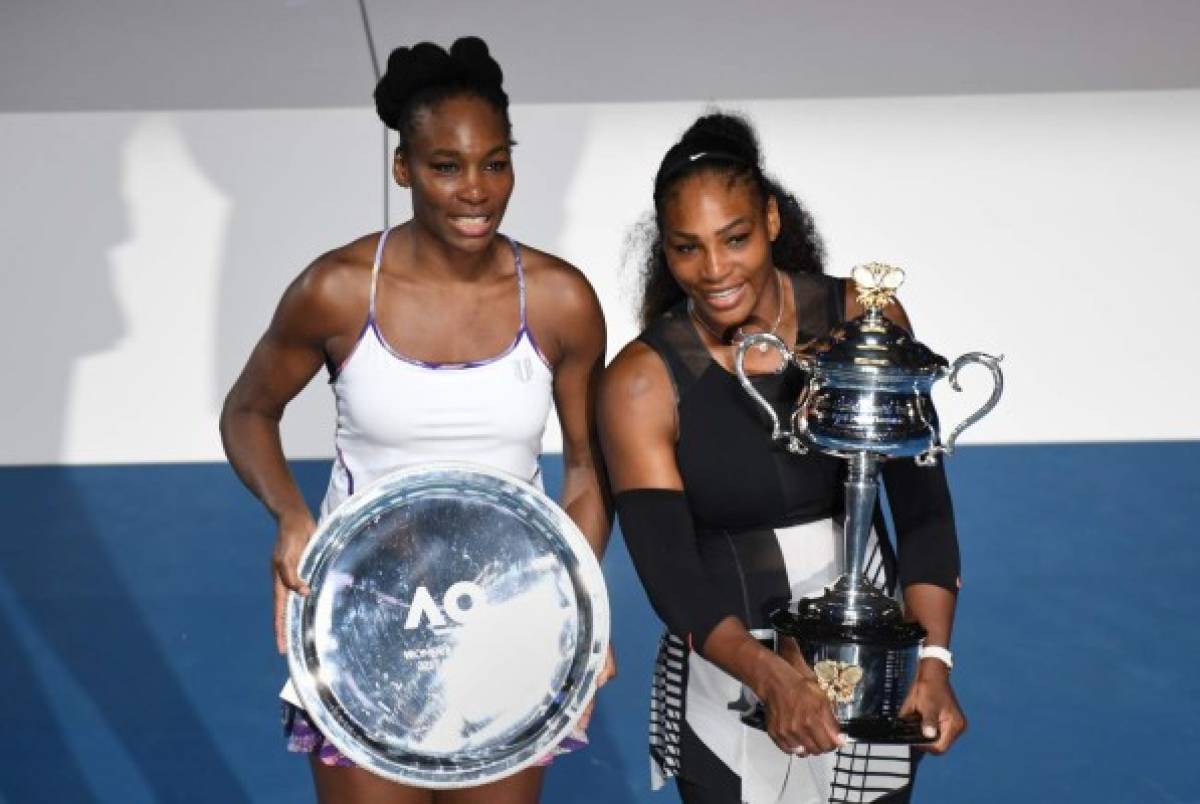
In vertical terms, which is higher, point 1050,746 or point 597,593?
point 597,593

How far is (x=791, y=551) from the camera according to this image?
8.20ft

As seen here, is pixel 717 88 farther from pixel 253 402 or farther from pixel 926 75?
pixel 253 402

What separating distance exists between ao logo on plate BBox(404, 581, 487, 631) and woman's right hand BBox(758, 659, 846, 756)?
0.44 m

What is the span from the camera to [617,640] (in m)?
4.79

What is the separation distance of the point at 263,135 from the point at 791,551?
4.46m

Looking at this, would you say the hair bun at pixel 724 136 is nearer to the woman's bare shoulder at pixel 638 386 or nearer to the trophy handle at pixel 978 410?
the woman's bare shoulder at pixel 638 386

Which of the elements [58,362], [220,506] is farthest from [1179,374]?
[58,362]

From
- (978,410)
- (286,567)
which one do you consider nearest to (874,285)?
(978,410)

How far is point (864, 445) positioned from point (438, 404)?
63 cm

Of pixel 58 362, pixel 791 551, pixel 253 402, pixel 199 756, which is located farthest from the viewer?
pixel 58 362

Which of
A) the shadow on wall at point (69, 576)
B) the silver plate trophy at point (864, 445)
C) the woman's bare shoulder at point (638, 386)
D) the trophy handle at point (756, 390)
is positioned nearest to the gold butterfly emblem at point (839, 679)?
the silver plate trophy at point (864, 445)

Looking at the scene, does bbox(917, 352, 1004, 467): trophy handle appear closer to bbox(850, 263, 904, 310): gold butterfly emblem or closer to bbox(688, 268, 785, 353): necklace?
bbox(850, 263, 904, 310): gold butterfly emblem

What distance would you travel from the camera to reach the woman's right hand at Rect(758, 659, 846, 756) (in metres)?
2.26

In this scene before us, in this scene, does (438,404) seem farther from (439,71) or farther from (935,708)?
(935,708)
